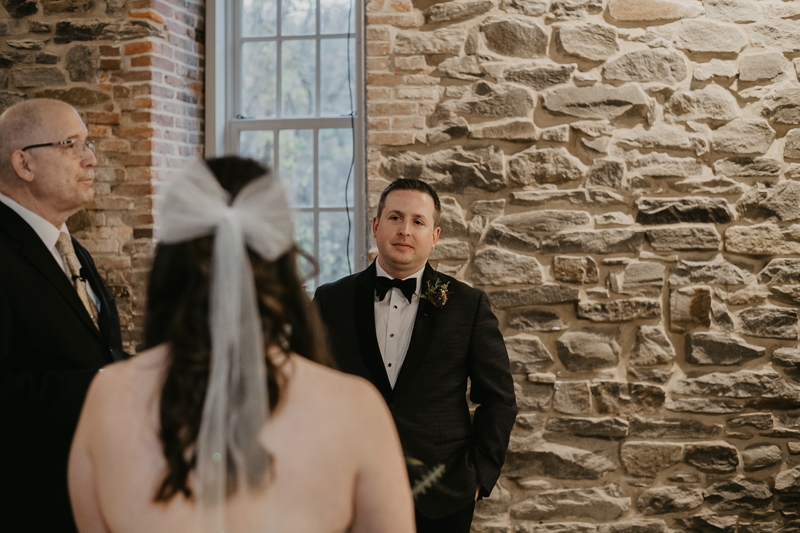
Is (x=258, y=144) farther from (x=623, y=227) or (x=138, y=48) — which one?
(x=623, y=227)

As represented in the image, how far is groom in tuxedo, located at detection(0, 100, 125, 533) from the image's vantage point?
1.81 m

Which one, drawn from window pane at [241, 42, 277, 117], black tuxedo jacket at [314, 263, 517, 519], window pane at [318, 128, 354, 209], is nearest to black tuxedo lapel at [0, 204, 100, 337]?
black tuxedo jacket at [314, 263, 517, 519]

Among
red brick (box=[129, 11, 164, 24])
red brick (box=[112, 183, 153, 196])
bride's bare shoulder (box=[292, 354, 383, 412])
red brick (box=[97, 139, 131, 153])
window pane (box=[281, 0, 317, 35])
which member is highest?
window pane (box=[281, 0, 317, 35])

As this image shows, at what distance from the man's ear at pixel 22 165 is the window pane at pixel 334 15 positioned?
215 cm

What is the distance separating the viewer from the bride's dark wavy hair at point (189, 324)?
939 millimetres

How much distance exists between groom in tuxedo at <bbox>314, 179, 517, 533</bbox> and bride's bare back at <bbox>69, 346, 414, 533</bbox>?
1.27 m

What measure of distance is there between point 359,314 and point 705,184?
1907 millimetres

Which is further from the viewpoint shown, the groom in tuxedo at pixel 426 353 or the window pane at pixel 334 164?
the window pane at pixel 334 164

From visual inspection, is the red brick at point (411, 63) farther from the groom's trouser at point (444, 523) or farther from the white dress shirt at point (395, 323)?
the groom's trouser at point (444, 523)

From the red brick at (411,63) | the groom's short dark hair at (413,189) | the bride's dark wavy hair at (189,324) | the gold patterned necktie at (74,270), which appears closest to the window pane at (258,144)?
the red brick at (411,63)

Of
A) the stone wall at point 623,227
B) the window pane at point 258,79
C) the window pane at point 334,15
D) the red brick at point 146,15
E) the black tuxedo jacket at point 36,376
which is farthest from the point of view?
the window pane at point 258,79

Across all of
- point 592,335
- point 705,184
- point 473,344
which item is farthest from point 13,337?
point 705,184

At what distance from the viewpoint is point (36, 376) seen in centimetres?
182

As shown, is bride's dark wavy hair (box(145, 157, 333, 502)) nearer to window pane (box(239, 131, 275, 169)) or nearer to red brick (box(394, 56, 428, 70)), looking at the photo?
red brick (box(394, 56, 428, 70))
